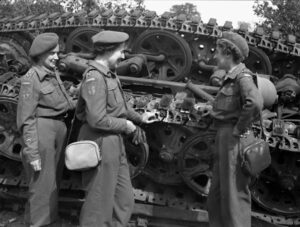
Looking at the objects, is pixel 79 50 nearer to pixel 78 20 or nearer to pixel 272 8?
pixel 78 20

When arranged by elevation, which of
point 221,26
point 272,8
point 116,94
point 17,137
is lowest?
point 17,137

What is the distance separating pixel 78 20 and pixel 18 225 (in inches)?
130

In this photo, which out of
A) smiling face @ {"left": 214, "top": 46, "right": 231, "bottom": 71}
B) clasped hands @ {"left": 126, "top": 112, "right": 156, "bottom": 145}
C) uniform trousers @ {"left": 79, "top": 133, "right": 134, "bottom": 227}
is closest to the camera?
uniform trousers @ {"left": 79, "top": 133, "right": 134, "bottom": 227}

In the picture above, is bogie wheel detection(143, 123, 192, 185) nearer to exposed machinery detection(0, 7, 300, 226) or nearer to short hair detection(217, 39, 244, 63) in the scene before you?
exposed machinery detection(0, 7, 300, 226)

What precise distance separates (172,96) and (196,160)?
0.89 metres

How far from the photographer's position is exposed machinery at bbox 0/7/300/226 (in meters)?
5.46

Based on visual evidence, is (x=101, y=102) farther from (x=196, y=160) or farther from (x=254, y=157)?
(x=196, y=160)

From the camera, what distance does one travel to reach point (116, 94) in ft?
13.4

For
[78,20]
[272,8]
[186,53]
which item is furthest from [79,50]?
[272,8]

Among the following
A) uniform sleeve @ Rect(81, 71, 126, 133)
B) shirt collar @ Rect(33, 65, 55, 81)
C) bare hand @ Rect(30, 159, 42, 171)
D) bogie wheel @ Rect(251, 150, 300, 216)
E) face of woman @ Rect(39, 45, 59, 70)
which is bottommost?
bogie wheel @ Rect(251, 150, 300, 216)

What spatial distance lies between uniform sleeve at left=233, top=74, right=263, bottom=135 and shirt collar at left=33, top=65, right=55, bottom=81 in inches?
79.6

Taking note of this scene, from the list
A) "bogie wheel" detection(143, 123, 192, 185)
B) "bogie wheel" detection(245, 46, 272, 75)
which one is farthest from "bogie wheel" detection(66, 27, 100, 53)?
"bogie wheel" detection(245, 46, 272, 75)

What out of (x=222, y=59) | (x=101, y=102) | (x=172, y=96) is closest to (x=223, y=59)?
(x=222, y=59)

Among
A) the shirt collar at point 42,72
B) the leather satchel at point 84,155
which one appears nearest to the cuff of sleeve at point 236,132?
the leather satchel at point 84,155
